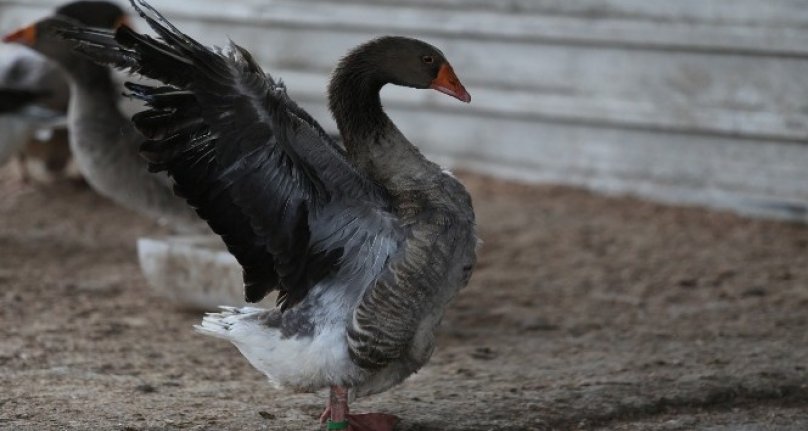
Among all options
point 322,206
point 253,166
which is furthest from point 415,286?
point 253,166

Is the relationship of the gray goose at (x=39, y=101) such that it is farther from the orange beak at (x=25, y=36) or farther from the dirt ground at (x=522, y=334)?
the dirt ground at (x=522, y=334)

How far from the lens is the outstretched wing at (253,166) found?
3.64 m

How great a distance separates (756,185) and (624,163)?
87 centimetres

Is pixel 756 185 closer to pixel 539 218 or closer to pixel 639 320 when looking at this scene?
pixel 539 218

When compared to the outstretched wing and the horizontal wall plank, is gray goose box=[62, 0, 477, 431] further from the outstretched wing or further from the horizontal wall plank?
the horizontal wall plank

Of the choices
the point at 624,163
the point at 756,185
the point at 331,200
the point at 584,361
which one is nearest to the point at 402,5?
the point at 624,163

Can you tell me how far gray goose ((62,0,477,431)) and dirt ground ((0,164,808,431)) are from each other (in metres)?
0.32

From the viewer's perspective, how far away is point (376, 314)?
3.83 metres

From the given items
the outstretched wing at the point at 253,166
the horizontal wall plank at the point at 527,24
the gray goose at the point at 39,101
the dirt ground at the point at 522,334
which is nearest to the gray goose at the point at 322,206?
the outstretched wing at the point at 253,166

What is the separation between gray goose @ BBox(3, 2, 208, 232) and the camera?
20.6 feet

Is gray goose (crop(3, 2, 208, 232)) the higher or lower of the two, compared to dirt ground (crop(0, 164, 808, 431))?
higher

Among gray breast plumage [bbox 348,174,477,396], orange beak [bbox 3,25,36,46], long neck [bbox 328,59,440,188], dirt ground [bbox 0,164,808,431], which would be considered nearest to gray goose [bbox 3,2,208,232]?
orange beak [bbox 3,25,36,46]

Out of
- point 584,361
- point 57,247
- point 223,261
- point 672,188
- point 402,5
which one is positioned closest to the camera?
point 584,361

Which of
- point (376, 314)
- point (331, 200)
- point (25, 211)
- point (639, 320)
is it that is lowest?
point (25, 211)
